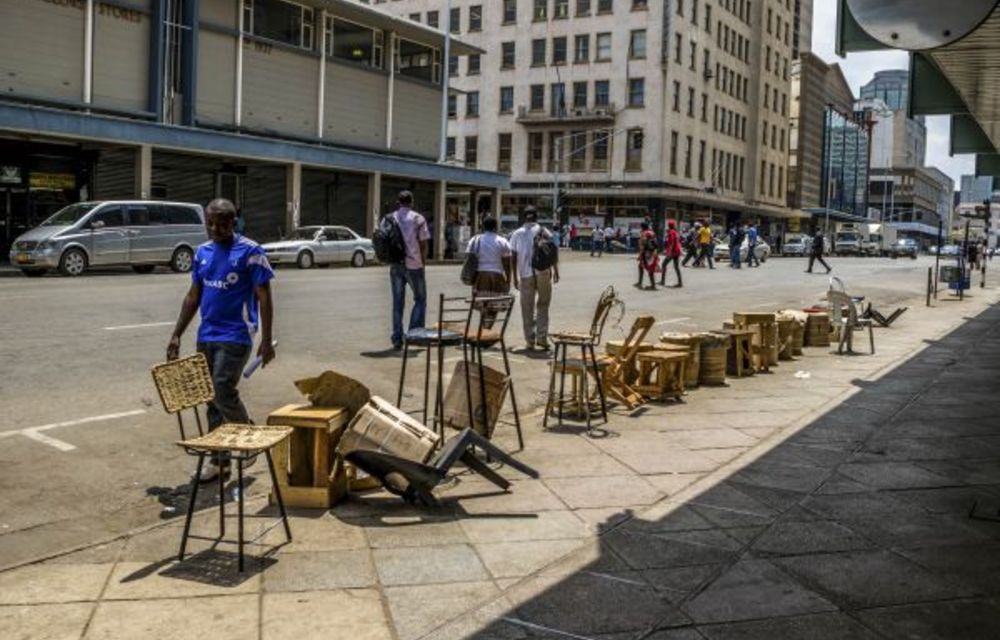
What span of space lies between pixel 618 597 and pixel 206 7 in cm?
3449

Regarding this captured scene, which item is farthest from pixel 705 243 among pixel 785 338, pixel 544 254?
pixel 544 254

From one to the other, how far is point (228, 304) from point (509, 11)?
71915mm

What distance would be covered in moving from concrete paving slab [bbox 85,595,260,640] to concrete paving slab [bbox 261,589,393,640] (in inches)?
2.8

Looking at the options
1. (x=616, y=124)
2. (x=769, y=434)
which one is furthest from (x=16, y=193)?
(x=616, y=124)

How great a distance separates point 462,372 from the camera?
7078 millimetres

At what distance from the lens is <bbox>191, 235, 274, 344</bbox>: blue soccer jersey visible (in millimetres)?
5801

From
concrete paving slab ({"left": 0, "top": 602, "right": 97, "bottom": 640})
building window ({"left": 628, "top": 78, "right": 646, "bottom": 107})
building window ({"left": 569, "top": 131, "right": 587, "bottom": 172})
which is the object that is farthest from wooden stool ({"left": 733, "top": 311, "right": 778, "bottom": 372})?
building window ({"left": 569, "top": 131, "right": 587, "bottom": 172})

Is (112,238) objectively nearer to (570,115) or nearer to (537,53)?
(570,115)

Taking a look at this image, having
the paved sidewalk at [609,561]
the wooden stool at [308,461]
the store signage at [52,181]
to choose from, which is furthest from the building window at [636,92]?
the wooden stool at [308,461]

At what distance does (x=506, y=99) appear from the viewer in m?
74.1

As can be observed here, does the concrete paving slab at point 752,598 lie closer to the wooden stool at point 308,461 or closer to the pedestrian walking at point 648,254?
the wooden stool at point 308,461

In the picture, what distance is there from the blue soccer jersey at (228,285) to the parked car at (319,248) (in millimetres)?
24672

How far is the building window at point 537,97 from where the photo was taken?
239ft

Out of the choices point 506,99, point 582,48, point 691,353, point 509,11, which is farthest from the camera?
point 506,99
